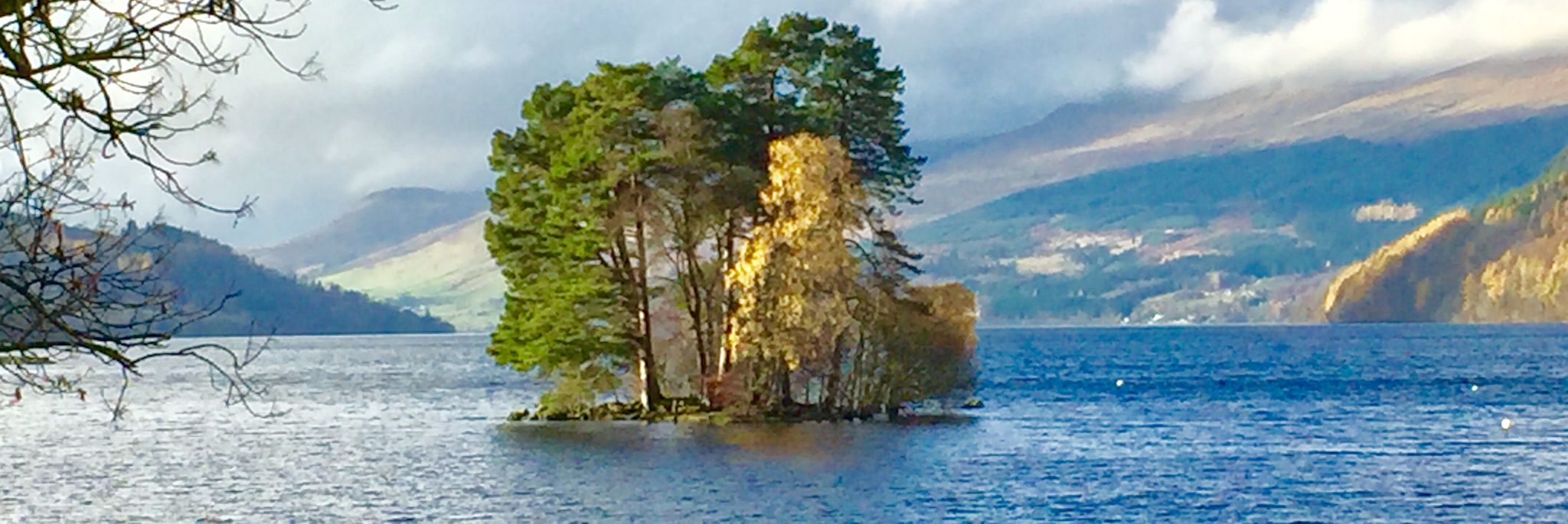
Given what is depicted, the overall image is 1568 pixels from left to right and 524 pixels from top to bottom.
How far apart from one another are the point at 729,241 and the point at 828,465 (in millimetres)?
19587

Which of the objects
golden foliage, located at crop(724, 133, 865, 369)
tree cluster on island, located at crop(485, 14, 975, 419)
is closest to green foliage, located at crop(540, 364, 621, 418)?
tree cluster on island, located at crop(485, 14, 975, 419)

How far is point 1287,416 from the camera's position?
10150cm

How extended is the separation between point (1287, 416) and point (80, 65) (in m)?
92.1

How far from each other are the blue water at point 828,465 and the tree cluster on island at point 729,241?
3.00 m

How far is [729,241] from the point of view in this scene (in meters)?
84.1

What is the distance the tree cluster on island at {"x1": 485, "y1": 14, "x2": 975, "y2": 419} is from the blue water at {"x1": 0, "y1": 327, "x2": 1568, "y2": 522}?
118 inches

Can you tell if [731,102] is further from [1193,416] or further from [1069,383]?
[1069,383]

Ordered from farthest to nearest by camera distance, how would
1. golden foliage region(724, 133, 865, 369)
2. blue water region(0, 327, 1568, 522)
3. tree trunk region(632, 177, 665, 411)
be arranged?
tree trunk region(632, 177, 665, 411) < golden foliage region(724, 133, 865, 369) < blue water region(0, 327, 1568, 522)

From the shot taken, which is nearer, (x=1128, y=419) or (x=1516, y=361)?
(x=1128, y=419)

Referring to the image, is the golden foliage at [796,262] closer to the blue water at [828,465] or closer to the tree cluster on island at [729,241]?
the tree cluster on island at [729,241]

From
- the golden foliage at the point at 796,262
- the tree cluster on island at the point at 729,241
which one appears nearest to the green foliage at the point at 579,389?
the tree cluster on island at the point at 729,241

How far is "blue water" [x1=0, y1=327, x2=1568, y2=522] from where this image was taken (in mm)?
55719

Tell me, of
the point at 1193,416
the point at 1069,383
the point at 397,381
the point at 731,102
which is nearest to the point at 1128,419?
the point at 1193,416

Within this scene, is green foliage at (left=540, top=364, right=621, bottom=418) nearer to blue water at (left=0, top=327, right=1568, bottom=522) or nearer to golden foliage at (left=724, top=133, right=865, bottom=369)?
blue water at (left=0, top=327, right=1568, bottom=522)
